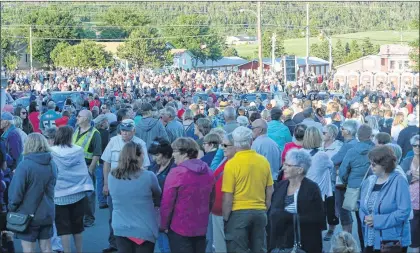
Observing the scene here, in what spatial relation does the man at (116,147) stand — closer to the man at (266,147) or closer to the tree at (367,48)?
Answer: the man at (266,147)

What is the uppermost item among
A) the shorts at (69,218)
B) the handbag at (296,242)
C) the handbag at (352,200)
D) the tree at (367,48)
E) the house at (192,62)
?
the handbag at (296,242)

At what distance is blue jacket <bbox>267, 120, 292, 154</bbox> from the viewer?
11.3 meters

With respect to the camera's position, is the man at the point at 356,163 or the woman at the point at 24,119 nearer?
the man at the point at 356,163

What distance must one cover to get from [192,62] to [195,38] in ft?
14.6

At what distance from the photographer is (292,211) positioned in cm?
677

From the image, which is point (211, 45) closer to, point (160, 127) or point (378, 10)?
point (378, 10)

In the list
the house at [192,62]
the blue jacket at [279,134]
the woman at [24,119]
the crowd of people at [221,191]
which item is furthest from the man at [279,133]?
the house at [192,62]

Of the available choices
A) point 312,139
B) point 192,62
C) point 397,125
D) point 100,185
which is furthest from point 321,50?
point 312,139

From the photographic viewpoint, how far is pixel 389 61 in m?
67.4

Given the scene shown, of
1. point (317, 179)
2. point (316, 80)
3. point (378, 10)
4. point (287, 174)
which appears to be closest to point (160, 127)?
point (317, 179)

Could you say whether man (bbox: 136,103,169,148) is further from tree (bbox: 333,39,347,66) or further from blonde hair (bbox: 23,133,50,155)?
tree (bbox: 333,39,347,66)

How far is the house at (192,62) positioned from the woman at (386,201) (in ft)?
298

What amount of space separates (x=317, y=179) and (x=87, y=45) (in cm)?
7673

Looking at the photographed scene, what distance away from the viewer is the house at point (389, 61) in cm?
5735
